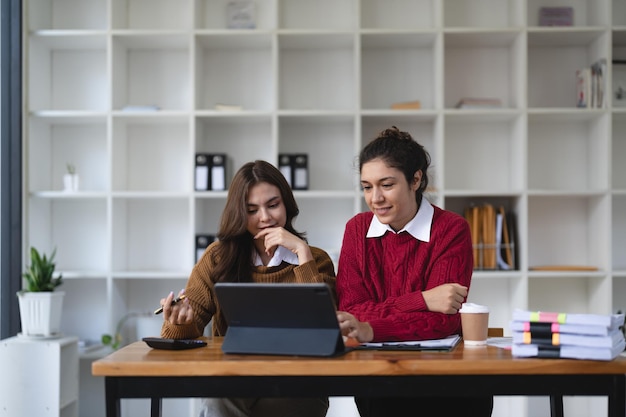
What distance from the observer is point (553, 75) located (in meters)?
4.65

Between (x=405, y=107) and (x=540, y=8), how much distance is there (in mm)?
1024

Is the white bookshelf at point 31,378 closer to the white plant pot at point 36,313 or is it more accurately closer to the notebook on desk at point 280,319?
the white plant pot at point 36,313

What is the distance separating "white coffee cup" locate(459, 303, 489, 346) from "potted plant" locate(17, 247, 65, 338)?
2.59 m

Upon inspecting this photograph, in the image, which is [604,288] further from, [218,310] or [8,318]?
[8,318]

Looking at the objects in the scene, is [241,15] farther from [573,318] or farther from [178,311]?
[573,318]

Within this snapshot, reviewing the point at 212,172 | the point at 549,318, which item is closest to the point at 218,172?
the point at 212,172

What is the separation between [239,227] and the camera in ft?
8.07

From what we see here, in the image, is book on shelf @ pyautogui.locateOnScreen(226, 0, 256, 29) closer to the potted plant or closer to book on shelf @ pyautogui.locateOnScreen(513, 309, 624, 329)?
the potted plant

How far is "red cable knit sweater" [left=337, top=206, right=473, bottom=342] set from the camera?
2.18 meters

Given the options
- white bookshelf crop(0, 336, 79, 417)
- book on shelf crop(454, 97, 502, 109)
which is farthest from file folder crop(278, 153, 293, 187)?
white bookshelf crop(0, 336, 79, 417)

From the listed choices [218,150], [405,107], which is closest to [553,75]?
[405,107]

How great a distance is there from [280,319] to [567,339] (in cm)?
65

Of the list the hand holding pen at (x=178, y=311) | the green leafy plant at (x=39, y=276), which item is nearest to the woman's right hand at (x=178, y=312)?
the hand holding pen at (x=178, y=311)

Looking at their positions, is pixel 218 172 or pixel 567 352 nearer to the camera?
pixel 567 352
